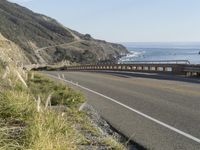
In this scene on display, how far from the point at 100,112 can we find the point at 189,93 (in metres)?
5.37

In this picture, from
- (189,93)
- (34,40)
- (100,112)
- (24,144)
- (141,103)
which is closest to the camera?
(24,144)

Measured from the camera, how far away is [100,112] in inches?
547

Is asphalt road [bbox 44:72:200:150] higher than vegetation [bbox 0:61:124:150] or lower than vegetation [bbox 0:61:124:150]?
lower

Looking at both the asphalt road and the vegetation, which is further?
the asphalt road

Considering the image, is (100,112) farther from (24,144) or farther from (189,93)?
(24,144)

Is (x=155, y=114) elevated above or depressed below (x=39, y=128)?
below

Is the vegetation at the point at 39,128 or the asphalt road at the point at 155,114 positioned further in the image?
the asphalt road at the point at 155,114

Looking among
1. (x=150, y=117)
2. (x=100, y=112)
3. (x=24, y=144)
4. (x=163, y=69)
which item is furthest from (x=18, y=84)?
(x=163, y=69)

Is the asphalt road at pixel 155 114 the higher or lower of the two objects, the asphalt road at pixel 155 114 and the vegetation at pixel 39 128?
the lower

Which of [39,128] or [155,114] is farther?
[155,114]

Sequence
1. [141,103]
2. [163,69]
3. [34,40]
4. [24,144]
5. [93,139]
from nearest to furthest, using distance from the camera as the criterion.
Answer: [24,144] → [93,139] → [141,103] → [163,69] → [34,40]

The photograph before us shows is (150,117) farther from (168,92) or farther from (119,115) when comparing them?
(168,92)

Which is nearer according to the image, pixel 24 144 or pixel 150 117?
pixel 24 144

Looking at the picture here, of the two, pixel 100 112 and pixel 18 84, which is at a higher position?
pixel 18 84
